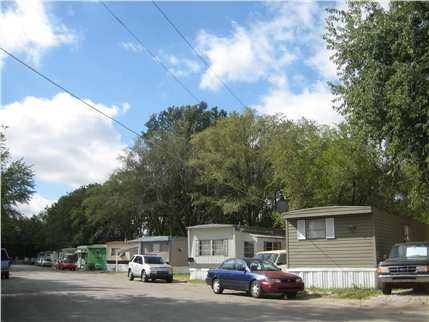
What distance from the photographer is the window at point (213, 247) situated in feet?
112

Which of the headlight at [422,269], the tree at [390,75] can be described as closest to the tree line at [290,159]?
the tree at [390,75]

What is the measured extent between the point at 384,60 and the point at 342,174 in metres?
19.3

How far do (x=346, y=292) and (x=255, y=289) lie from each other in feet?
11.6

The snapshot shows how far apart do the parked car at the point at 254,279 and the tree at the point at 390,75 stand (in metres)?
5.70

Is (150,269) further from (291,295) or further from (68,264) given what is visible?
(68,264)

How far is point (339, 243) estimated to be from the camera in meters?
23.3

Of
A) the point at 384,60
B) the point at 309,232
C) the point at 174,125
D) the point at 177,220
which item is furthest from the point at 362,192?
the point at 174,125

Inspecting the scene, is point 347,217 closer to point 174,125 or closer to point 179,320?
point 179,320

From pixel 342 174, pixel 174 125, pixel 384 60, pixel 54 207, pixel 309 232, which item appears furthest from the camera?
pixel 54 207

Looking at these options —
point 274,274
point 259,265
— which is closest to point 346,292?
point 274,274

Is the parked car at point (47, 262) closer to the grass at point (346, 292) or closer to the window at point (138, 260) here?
the window at point (138, 260)

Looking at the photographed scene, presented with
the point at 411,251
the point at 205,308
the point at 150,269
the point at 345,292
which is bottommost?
the point at 205,308

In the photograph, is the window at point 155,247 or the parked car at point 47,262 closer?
the window at point 155,247

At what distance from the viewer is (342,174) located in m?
36.3
